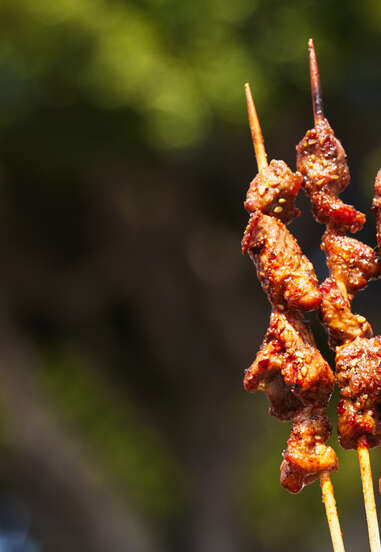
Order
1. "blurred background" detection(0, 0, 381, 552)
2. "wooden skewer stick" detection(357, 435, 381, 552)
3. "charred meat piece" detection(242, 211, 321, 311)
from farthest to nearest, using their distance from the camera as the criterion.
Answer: "blurred background" detection(0, 0, 381, 552) → "charred meat piece" detection(242, 211, 321, 311) → "wooden skewer stick" detection(357, 435, 381, 552)

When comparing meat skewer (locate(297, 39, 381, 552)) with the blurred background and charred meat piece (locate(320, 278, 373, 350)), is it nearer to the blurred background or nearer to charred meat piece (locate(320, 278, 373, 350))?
charred meat piece (locate(320, 278, 373, 350))

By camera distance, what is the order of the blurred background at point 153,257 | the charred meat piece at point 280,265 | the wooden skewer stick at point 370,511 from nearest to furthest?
1. the wooden skewer stick at point 370,511
2. the charred meat piece at point 280,265
3. the blurred background at point 153,257

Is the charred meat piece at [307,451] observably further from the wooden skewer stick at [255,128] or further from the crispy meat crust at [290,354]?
the wooden skewer stick at [255,128]

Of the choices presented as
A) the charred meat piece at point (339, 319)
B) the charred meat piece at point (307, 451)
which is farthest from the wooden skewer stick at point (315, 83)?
the charred meat piece at point (307, 451)

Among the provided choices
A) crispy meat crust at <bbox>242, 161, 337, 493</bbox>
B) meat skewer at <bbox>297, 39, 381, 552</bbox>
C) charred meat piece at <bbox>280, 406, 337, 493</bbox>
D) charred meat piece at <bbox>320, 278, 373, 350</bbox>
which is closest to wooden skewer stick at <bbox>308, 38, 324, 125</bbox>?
meat skewer at <bbox>297, 39, 381, 552</bbox>

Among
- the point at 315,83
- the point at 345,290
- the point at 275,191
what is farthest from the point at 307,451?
the point at 315,83

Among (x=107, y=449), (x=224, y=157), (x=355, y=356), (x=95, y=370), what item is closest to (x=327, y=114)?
(x=224, y=157)
